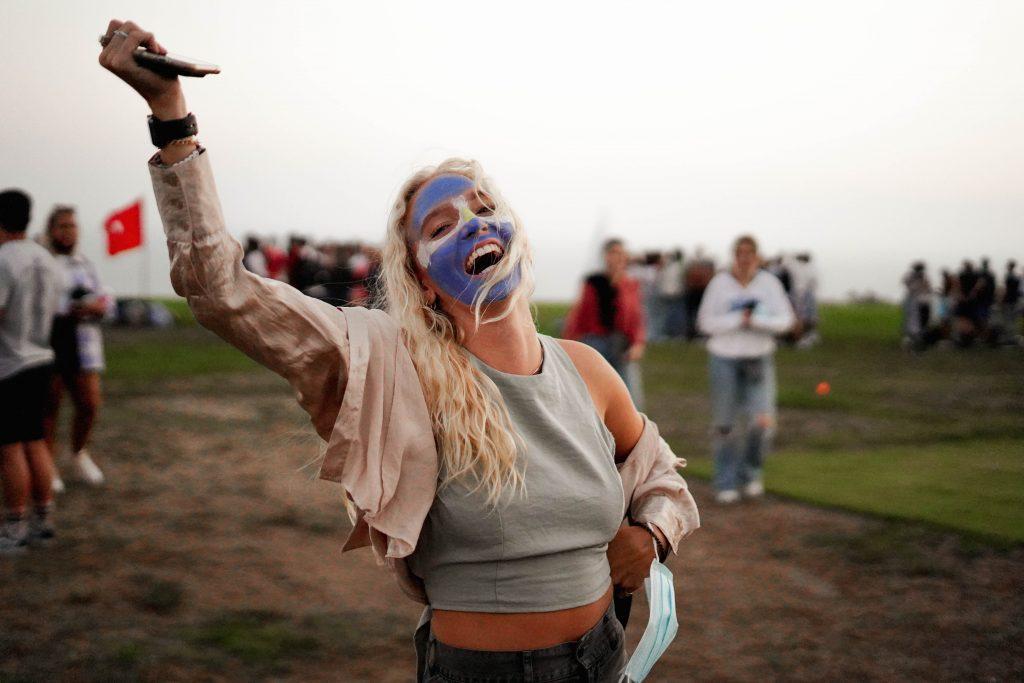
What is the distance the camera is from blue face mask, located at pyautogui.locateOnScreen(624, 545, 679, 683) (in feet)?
7.21

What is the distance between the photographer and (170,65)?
1.62 m

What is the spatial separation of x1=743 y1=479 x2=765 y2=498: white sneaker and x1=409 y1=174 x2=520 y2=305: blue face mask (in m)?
6.02

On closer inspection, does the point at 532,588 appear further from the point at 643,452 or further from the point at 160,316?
the point at 160,316

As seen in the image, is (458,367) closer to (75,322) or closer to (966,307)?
(75,322)

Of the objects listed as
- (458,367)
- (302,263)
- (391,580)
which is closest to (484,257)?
(458,367)

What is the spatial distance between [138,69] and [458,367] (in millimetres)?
846

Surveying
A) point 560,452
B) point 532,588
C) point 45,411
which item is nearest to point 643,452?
point 560,452

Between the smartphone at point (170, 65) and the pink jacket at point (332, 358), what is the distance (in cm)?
14

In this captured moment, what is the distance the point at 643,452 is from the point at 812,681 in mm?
2551

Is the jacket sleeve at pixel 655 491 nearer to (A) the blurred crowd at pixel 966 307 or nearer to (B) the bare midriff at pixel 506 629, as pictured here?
(B) the bare midriff at pixel 506 629

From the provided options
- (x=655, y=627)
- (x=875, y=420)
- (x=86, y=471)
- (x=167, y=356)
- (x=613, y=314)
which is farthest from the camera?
(x=167, y=356)

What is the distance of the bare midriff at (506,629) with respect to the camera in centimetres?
204

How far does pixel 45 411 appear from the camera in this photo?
6.37 metres

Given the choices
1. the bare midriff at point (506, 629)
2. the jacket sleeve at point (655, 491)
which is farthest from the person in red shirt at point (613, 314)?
the bare midriff at point (506, 629)
